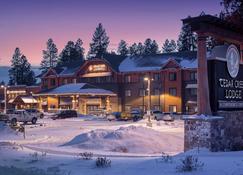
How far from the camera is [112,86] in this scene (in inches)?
3425

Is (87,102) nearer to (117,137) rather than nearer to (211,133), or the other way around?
(117,137)

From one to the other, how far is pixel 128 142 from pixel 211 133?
8224 millimetres

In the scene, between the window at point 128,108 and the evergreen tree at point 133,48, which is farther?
the evergreen tree at point 133,48

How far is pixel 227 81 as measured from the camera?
20.1 metres

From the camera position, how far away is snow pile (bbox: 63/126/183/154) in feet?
78.6

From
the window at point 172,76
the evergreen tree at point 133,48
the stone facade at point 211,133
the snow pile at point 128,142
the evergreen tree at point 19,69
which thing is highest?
the evergreen tree at point 133,48

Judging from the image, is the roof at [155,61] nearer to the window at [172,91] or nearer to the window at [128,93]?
the window at [128,93]

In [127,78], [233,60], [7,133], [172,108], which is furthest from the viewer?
[127,78]

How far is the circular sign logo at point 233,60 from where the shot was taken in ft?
66.8

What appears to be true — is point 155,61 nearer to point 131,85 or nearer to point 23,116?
point 131,85

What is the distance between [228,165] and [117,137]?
14.7 metres

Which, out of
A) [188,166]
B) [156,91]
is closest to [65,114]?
[156,91]

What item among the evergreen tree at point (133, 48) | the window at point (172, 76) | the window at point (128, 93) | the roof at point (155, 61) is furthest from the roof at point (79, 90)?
the evergreen tree at point (133, 48)

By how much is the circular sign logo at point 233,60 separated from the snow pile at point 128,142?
21.2ft
